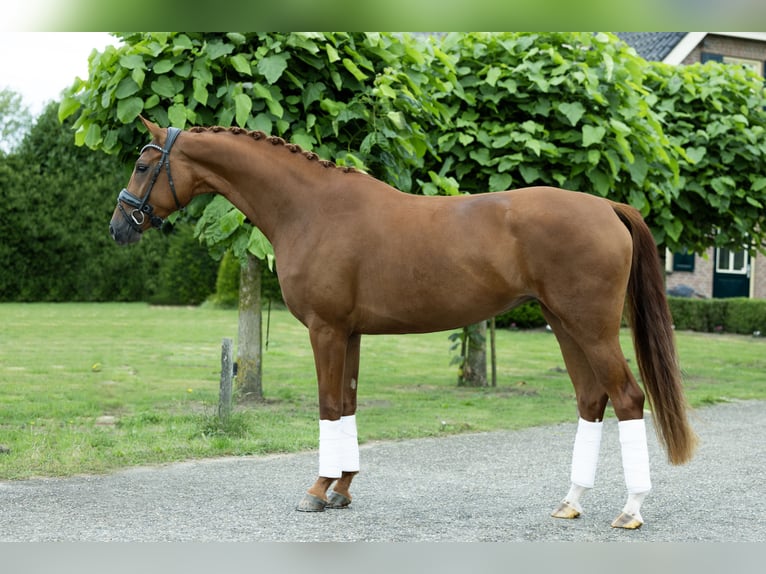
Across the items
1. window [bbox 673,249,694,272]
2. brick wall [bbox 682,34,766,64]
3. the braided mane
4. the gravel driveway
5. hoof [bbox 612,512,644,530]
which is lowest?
the gravel driveway

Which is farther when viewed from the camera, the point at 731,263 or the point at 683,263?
the point at 731,263

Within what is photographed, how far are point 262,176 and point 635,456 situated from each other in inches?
99.7

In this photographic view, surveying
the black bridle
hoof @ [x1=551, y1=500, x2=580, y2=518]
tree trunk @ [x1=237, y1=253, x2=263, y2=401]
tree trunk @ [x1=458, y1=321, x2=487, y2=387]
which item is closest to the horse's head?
the black bridle

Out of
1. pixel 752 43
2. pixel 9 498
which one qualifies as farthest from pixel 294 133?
pixel 752 43

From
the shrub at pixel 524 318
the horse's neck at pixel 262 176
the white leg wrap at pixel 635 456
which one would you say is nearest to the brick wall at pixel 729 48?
the shrub at pixel 524 318

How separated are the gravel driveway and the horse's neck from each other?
163 centimetres

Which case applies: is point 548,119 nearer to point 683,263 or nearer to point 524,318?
point 524,318

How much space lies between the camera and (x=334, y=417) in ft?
15.1

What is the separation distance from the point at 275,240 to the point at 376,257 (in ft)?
2.13

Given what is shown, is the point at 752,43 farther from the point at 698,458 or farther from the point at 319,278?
the point at 319,278

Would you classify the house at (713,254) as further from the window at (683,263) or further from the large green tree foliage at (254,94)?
the large green tree foliage at (254,94)

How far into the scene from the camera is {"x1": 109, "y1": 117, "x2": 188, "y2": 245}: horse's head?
4.67 metres

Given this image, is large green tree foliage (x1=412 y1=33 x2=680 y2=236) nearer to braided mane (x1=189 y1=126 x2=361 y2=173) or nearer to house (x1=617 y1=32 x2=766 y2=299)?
braided mane (x1=189 y1=126 x2=361 y2=173)

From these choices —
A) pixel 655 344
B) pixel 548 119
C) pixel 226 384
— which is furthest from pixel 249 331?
pixel 655 344
